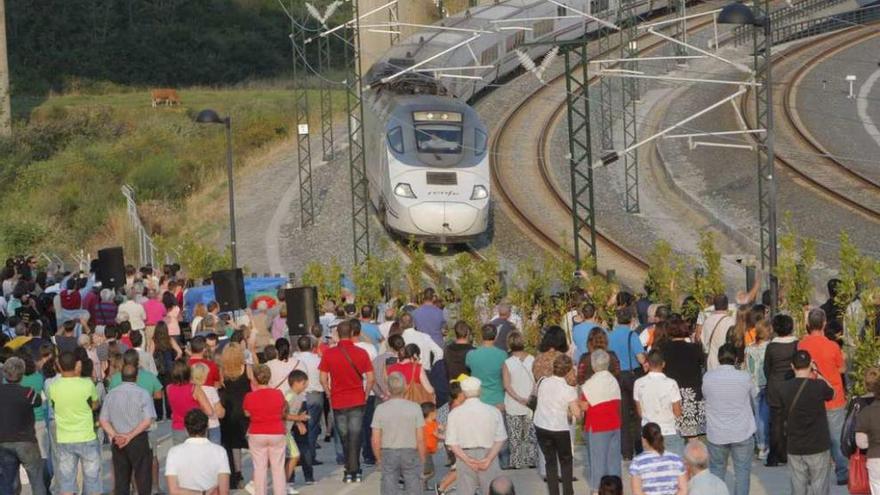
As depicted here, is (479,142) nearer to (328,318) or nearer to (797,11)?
(328,318)

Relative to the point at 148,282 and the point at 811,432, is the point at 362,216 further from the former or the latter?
the point at 811,432

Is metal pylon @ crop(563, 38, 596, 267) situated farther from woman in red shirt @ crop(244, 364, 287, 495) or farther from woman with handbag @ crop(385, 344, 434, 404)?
woman in red shirt @ crop(244, 364, 287, 495)

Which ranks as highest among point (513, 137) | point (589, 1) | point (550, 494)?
point (589, 1)

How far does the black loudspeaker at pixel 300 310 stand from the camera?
81.3 ft

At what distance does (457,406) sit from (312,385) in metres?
4.17

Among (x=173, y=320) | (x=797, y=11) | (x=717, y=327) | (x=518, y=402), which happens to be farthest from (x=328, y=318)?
(x=797, y=11)

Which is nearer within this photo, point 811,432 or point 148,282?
point 811,432

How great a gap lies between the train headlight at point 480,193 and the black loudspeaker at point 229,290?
15.1 meters

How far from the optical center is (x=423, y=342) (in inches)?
828

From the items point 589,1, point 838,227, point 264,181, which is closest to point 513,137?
point 264,181

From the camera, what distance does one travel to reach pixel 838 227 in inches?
1706

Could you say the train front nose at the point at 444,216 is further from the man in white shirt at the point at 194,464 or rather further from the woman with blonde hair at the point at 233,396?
the man in white shirt at the point at 194,464

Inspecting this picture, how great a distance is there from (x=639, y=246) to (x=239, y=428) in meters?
26.0

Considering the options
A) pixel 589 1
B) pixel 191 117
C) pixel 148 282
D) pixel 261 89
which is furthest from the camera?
pixel 261 89
